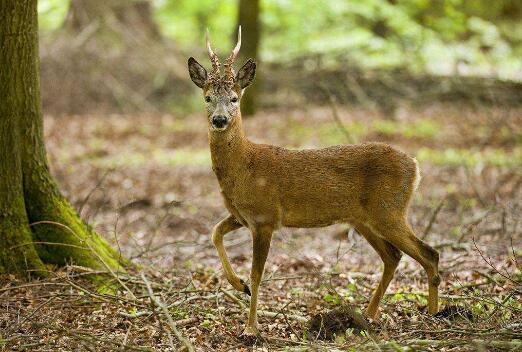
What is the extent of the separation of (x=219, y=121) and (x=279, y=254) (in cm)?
304

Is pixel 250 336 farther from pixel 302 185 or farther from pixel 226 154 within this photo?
pixel 226 154

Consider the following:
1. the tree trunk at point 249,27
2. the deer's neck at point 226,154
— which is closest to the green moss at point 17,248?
the deer's neck at point 226,154

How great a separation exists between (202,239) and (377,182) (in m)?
3.49

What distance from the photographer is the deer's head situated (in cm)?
552

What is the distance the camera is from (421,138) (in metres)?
14.5

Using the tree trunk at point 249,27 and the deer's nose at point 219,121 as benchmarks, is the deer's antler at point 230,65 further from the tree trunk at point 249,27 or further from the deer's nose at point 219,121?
the tree trunk at point 249,27

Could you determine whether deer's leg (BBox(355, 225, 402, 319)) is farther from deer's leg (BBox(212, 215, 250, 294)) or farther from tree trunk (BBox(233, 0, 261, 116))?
tree trunk (BBox(233, 0, 261, 116))

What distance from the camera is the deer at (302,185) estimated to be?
18.4 feet

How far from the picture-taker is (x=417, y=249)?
5.71m

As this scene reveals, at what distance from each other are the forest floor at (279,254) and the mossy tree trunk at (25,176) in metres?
0.24

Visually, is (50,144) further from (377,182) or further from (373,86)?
(377,182)

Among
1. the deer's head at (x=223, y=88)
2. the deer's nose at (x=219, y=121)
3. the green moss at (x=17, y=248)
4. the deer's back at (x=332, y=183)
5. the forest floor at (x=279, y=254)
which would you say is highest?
A: the deer's head at (x=223, y=88)

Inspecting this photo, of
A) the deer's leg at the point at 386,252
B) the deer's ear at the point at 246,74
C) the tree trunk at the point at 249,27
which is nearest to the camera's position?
the deer's ear at the point at 246,74

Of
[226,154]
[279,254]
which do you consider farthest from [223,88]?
[279,254]
